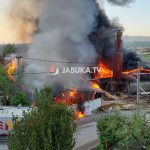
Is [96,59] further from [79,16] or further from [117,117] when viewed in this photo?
[117,117]

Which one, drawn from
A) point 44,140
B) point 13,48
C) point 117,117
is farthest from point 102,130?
point 13,48

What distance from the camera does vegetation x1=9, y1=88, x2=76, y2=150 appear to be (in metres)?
15.0

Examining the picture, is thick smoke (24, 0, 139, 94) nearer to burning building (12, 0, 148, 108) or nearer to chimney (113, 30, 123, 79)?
burning building (12, 0, 148, 108)

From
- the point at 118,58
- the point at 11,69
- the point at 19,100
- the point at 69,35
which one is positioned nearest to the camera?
the point at 19,100

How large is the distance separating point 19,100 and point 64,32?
17777mm

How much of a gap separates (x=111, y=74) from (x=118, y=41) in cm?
518

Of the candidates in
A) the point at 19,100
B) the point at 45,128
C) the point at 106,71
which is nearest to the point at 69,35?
the point at 106,71

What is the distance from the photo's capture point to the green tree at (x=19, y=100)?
3928 cm

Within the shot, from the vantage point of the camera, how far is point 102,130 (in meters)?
25.7

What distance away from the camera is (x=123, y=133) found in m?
22.5

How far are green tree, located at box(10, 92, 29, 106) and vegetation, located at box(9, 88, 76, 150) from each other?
23.8 meters

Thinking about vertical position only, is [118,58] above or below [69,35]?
below

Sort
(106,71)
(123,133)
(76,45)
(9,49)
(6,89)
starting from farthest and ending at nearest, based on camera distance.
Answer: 1. (9,49)
2. (106,71)
3. (76,45)
4. (6,89)
5. (123,133)

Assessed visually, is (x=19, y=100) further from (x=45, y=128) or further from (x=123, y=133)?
(x=45, y=128)
